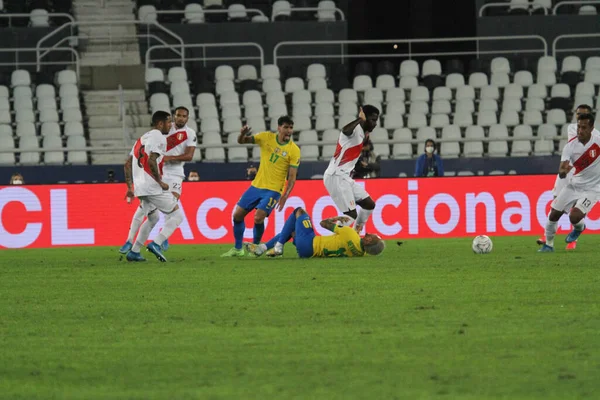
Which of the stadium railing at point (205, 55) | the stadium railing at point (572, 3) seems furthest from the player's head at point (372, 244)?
the stadium railing at point (572, 3)

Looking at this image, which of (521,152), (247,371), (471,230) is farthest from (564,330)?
(521,152)

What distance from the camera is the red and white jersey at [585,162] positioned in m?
15.6

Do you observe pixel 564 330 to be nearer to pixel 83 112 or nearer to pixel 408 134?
pixel 408 134

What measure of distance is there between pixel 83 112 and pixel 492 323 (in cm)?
2112

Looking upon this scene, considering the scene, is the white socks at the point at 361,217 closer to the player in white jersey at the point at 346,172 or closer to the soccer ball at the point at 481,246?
the player in white jersey at the point at 346,172

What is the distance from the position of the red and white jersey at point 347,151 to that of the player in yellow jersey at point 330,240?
4.68 feet

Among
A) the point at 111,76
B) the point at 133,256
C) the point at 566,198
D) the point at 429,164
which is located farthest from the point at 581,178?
the point at 111,76

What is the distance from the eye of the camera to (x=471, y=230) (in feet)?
71.1

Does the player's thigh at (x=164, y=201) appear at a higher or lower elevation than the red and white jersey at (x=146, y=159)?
lower

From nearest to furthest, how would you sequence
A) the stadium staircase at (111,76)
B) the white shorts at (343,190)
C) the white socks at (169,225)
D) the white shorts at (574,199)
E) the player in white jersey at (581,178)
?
the white socks at (169,225) → the player in white jersey at (581,178) → the white shorts at (574,199) → the white shorts at (343,190) → the stadium staircase at (111,76)

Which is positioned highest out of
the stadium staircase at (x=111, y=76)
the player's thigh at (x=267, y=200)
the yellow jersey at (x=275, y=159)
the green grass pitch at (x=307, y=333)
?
the stadium staircase at (x=111, y=76)

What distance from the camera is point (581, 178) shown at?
51.7ft

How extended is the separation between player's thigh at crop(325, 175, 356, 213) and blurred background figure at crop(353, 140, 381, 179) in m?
5.62

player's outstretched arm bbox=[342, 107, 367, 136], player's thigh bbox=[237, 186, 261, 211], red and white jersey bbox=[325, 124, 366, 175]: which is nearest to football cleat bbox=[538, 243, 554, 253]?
red and white jersey bbox=[325, 124, 366, 175]
